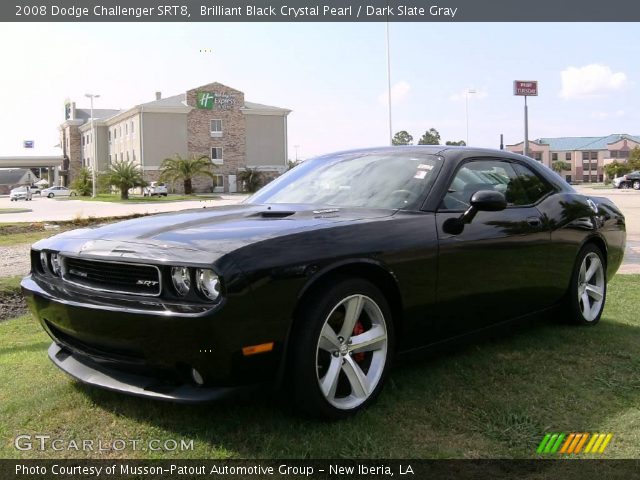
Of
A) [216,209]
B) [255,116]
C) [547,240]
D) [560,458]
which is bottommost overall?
[560,458]

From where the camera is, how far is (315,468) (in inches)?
106

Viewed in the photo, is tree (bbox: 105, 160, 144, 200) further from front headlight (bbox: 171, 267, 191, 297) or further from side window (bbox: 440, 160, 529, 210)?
front headlight (bbox: 171, 267, 191, 297)

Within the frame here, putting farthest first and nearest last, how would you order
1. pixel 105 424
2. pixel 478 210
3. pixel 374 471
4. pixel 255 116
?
1. pixel 255 116
2. pixel 478 210
3. pixel 105 424
4. pixel 374 471

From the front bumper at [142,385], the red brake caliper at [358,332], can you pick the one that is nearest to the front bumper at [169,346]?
the front bumper at [142,385]

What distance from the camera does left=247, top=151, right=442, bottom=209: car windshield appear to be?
152 inches

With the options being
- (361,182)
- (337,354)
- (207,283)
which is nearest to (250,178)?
(361,182)

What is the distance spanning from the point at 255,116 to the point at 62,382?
66256 mm

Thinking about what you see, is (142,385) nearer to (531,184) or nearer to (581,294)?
(531,184)

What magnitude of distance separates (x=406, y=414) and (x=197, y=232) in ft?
4.66

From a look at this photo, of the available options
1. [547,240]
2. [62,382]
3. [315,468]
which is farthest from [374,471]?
[547,240]

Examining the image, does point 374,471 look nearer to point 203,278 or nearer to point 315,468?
point 315,468

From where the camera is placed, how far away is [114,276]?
2.95m

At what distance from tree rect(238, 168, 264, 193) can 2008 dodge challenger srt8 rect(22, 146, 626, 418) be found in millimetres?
60710
